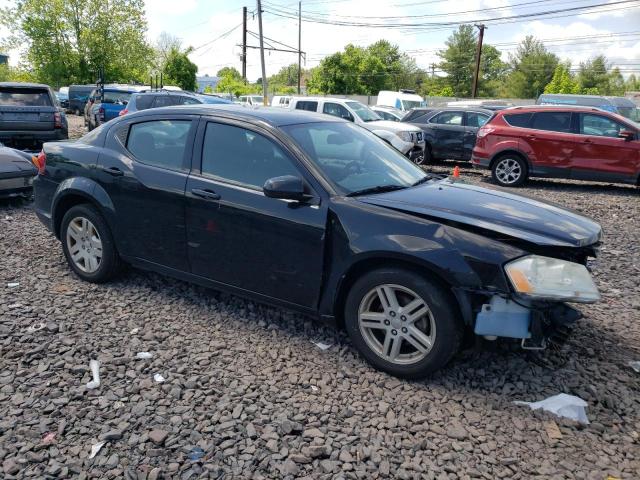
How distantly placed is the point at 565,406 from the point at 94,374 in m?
2.85

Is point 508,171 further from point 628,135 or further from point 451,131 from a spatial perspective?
point 451,131

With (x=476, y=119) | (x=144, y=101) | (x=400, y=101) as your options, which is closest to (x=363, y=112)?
(x=476, y=119)

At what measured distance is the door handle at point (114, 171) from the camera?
450 centimetres

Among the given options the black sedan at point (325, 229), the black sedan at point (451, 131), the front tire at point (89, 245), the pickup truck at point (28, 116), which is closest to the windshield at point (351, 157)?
the black sedan at point (325, 229)

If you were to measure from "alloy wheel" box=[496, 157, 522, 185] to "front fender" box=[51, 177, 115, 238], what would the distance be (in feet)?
30.4

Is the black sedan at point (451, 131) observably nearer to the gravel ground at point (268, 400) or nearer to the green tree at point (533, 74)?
the gravel ground at point (268, 400)

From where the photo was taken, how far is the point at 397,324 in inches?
132

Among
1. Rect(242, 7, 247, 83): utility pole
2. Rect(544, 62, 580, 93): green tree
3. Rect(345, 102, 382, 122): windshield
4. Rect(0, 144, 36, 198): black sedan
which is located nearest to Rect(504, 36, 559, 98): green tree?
Rect(544, 62, 580, 93): green tree

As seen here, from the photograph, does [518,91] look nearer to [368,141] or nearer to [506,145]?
[506,145]

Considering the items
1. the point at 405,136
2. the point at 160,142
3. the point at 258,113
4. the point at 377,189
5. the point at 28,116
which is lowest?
the point at 405,136

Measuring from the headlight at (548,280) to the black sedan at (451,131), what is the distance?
11534 mm

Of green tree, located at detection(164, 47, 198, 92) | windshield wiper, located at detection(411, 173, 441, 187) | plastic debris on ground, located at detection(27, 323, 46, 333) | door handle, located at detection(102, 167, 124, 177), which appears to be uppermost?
green tree, located at detection(164, 47, 198, 92)

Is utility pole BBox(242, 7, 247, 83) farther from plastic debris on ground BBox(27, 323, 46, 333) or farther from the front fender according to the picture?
plastic debris on ground BBox(27, 323, 46, 333)

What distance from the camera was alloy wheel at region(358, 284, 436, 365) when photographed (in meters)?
3.28
